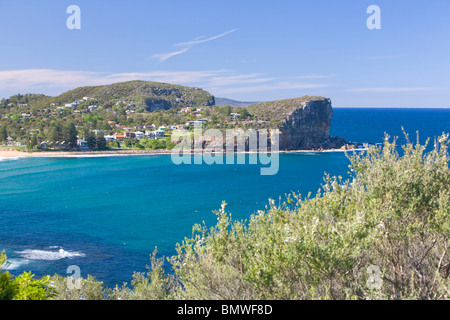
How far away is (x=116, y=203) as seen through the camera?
127 ft

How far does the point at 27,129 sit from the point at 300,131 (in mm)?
68381

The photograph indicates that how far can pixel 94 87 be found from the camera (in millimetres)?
154500

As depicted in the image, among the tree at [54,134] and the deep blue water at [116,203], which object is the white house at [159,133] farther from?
the tree at [54,134]

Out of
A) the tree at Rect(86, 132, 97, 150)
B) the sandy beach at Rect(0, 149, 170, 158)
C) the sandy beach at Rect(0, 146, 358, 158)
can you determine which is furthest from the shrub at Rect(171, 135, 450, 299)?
the tree at Rect(86, 132, 97, 150)

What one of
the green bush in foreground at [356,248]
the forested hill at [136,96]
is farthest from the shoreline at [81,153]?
the green bush in foreground at [356,248]

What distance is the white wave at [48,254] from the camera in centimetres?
2255

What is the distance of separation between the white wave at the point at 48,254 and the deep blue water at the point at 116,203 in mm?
61

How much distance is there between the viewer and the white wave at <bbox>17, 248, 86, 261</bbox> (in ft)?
74.0

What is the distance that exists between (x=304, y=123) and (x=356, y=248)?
8199 centimetres

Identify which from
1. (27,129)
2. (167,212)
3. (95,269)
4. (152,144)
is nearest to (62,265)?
(95,269)

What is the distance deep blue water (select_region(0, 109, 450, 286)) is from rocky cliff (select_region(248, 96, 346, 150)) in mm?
13714

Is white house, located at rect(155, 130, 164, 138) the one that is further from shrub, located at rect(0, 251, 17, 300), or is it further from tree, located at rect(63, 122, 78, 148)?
shrub, located at rect(0, 251, 17, 300)
